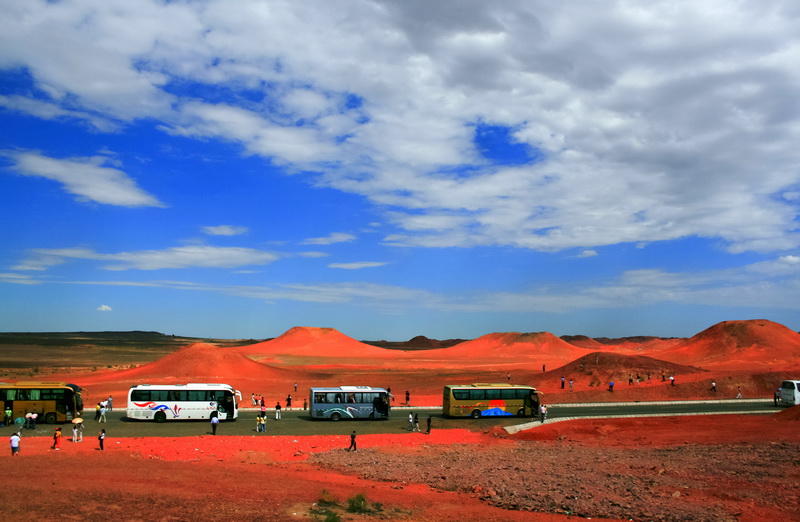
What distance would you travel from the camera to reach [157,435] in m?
34.4

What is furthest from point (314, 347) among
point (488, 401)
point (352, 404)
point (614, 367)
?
point (488, 401)

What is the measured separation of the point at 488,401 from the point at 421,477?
21445mm

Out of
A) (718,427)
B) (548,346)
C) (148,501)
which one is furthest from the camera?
(548,346)

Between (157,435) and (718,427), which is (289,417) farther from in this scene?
(718,427)

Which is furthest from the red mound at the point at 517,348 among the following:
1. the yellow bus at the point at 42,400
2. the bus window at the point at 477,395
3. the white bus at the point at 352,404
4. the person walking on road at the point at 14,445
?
the person walking on road at the point at 14,445

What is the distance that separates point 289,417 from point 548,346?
126 meters

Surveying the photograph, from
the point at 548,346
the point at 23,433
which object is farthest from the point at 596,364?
the point at 548,346

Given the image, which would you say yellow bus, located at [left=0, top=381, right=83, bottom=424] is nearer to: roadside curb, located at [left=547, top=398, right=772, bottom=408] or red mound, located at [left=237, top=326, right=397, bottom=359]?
roadside curb, located at [left=547, top=398, right=772, bottom=408]

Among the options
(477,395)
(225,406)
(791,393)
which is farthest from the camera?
(791,393)

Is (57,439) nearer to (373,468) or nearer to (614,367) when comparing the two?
(373,468)

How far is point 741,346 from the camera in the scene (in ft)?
374

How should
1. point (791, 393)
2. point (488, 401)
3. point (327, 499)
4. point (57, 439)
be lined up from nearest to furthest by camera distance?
point (327, 499) → point (57, 439) → point (488, 401) → point (791, 393)

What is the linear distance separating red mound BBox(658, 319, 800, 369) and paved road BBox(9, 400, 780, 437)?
2134 inches

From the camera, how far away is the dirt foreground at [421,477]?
1766 cm
